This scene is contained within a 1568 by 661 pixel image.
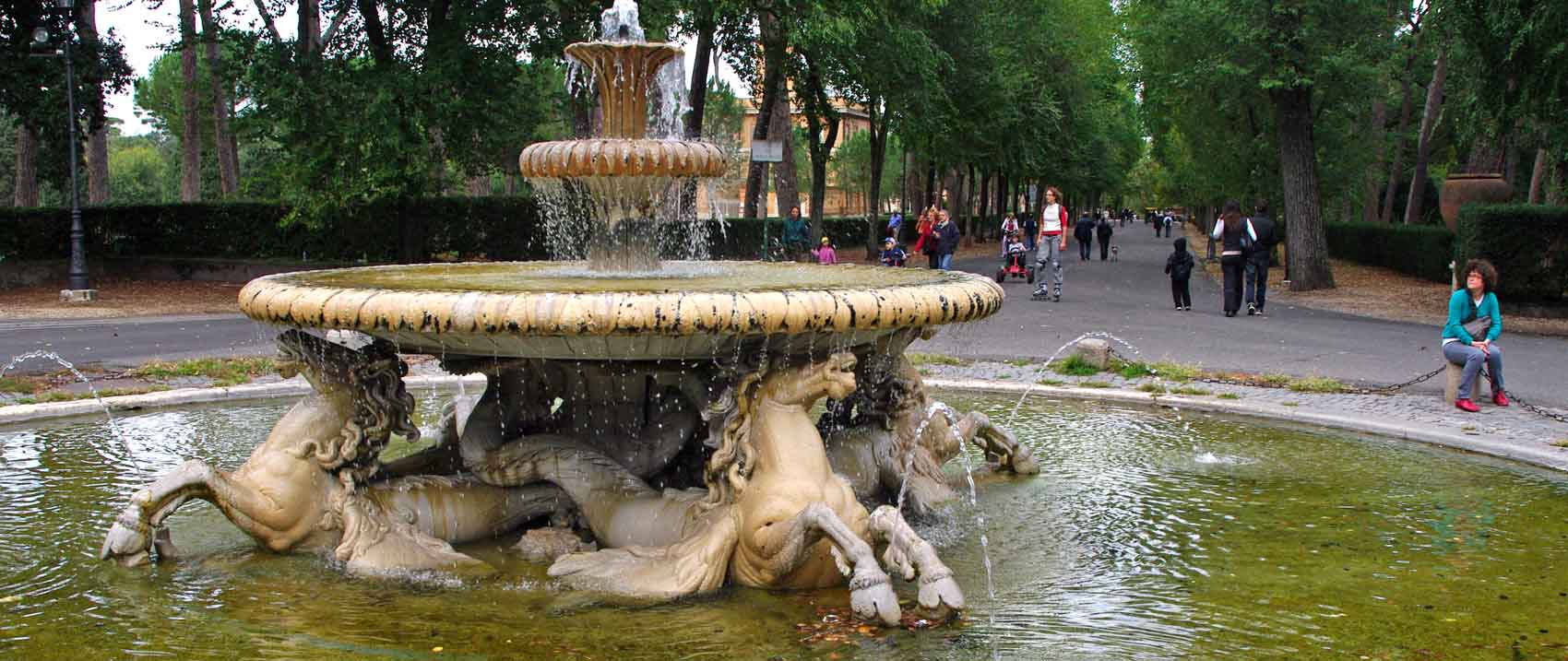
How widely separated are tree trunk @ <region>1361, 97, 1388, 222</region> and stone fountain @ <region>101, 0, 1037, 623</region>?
102 feet

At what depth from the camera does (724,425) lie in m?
5.59

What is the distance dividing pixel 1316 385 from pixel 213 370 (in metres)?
9.70

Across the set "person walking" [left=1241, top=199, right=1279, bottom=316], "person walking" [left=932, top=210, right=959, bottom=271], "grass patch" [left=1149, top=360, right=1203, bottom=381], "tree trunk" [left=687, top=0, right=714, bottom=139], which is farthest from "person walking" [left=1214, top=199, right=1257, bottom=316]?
"tree trunk" [left=687, top=0, right=714, bottom=139]

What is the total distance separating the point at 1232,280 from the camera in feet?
65.1

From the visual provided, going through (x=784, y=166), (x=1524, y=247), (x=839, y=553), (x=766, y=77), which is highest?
(x=766, y=77)

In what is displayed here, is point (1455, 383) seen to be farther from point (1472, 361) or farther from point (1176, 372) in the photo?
point (1176, 372)

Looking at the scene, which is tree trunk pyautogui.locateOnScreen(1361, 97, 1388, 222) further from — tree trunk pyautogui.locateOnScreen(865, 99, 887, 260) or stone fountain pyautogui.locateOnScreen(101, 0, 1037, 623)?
stone fountain pyautogui.locateOnScreen(101, 0, 1037, 623)

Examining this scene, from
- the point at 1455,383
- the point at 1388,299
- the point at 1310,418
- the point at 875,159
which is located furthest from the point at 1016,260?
the point at 1310,418

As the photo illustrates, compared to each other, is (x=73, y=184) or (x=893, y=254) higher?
(x=73, y=184)

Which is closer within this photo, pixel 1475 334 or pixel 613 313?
pixel 613 313

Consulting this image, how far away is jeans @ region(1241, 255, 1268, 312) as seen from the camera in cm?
2016

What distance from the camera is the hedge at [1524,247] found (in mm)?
19453

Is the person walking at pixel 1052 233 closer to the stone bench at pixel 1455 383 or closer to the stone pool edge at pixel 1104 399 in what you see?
the stone pool edge at pixel 1104 399

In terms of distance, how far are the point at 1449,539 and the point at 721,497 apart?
3495 mm
